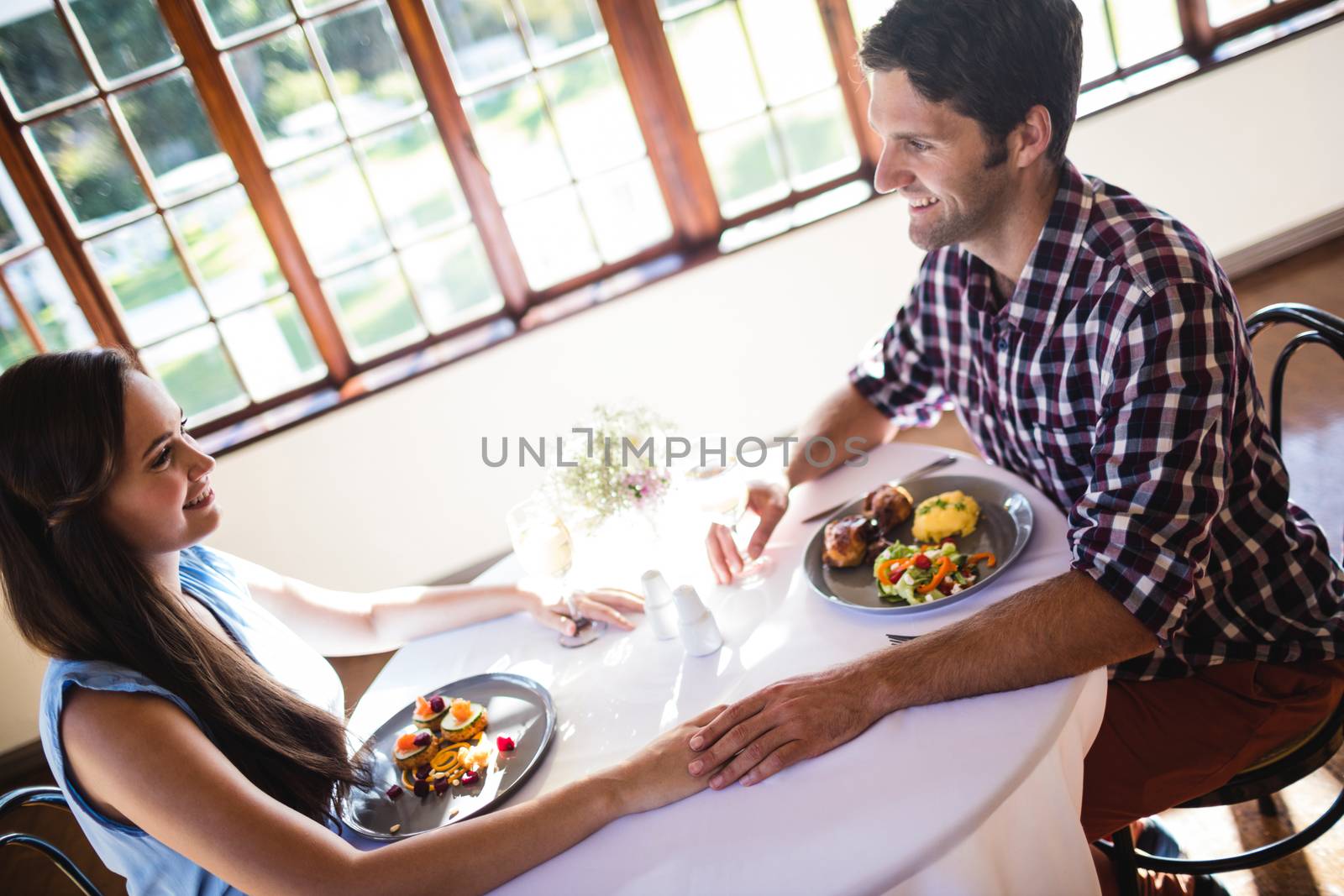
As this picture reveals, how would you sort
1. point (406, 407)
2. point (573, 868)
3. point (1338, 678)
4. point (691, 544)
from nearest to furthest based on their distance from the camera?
point (573, 868) → point (1338, 678) → point (691, 544) → point (406, 407)

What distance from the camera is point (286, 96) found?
A: 303 centimetres

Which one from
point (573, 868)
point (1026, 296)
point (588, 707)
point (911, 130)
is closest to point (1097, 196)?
point (1026, 296)

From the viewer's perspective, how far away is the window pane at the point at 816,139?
3.28m

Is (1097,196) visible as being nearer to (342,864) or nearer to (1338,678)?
(1338,678)

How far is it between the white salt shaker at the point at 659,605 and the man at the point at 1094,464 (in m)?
A: 0.13

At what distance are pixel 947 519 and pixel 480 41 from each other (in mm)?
2523

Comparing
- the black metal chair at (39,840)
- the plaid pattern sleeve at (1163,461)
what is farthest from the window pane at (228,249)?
the plaid pattern sleeve at (1163,461)

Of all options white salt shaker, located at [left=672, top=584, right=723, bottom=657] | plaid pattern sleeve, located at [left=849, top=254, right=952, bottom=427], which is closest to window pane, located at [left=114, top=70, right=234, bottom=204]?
plaid pattern sleeve, located at [left=849, top=254, right=952, bottom=427]

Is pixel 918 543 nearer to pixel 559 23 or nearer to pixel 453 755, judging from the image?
pixel 453 755

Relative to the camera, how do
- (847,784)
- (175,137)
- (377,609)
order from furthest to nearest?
(175,137) → (377,609) → (847,784)

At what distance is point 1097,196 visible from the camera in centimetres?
127

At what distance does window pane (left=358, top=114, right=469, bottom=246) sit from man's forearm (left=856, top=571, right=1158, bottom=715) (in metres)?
2.62

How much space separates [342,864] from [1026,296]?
1109mm

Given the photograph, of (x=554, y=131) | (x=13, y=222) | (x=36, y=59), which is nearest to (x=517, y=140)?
(x=554, y=131)
